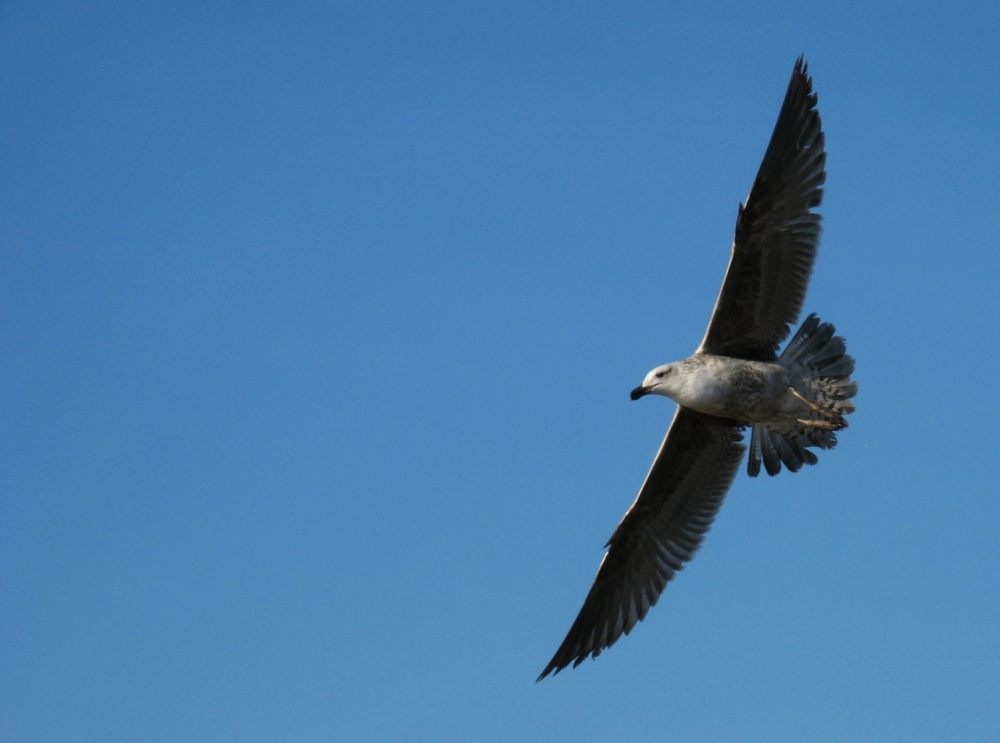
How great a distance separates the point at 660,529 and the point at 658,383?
6.96 feet

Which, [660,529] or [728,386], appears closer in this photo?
[728,386]

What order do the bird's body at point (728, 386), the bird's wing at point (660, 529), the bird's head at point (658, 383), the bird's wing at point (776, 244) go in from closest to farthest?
the bird's wing at point (776, 244) < the bird's body at point (728, 386) < the bird's head at point (658, 383) < the bird's wing at point (660, 529)

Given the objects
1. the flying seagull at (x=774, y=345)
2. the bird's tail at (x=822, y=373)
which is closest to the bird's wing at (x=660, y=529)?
the flying seagull at (x=774, y=345)

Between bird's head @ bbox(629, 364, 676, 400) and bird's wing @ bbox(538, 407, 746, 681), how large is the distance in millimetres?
785

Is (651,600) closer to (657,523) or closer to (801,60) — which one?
(657,523)

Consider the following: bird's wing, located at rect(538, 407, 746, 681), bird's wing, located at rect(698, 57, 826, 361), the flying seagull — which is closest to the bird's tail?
the flying seagull

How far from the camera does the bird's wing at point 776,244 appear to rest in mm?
12703

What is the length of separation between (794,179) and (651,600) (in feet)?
16.8

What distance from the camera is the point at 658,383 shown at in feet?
42.9

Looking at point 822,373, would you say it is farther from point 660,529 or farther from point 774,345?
point 660,529

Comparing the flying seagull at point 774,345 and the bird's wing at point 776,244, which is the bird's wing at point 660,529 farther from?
the bird's wing at point 776,244

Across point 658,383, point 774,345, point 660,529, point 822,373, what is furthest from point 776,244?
point 660,529

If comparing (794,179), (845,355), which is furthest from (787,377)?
(794,179)

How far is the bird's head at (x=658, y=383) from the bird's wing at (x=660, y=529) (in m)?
0.78
